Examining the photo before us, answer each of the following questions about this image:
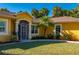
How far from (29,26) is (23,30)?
2.26 feet

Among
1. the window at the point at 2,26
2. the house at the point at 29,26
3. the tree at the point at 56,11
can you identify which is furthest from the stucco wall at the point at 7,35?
the tree at the point at 56,11

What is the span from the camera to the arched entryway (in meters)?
22.4

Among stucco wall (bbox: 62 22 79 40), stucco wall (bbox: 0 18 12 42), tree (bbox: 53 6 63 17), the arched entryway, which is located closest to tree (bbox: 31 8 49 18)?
tree (bbox: 53 6 63 17)

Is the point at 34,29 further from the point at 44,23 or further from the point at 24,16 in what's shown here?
the point at 24,16

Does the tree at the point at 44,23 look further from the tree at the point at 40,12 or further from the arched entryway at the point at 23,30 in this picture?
the arched entryway at the point at 23,30

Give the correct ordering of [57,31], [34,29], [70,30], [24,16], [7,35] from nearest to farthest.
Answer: [7,35] → [24,16] → [34,29] → [70,30] → [57,31]

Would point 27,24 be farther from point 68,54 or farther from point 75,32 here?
point 68,54

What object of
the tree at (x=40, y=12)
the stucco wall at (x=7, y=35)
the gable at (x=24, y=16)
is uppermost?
the tree at (x=40, y=12)

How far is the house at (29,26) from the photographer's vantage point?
817 inches

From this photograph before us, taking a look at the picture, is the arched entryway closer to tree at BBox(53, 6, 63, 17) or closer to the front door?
the front door

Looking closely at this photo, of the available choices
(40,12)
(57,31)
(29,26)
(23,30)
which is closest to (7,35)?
(23,30)

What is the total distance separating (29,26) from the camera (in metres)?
22.8

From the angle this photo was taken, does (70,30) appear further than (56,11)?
Yes

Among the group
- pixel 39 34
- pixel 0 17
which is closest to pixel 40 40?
pixel 39 34
